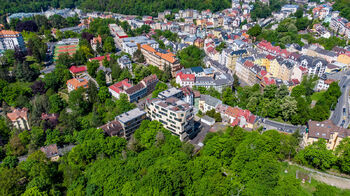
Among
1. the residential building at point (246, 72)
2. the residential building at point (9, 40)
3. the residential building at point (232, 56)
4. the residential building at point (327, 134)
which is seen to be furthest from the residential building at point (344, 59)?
the residential building at point (9, 40)

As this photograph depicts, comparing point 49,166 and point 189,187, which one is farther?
point 49,166

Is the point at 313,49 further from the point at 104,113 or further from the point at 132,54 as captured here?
the point at 104,113

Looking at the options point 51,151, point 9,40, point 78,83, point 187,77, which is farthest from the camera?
point 9,40

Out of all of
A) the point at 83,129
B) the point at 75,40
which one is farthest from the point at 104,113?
the point at 75,40

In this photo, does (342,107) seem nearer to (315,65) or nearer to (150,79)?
(315,65)

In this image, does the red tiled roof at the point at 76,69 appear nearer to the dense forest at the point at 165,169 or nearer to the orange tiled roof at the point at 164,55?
the orange tiled roof at the point at 164,55

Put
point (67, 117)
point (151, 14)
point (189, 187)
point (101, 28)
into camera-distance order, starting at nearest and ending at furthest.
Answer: point (189, 187)
point (67, 117)
point (101, 28)
point (151, 14)

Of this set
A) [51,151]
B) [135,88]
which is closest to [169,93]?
[135,88]

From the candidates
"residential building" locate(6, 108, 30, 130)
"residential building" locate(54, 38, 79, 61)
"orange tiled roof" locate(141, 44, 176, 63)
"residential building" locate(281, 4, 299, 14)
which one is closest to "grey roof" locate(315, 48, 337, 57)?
"orange tiled roof" locate(141, 44, 176, 63)
